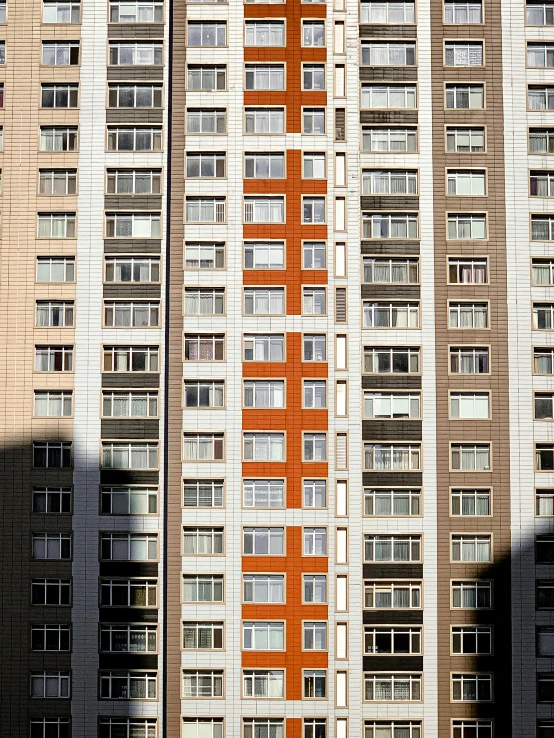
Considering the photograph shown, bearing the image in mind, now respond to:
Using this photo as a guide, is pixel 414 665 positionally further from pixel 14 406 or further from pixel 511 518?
pixel 14 406

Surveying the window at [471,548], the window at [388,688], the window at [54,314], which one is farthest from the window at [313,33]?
the window at [388,688]

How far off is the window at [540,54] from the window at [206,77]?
16.7 meters

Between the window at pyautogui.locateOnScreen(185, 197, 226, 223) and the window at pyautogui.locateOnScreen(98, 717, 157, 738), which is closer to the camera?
the window at pyautogui.locateOnScreen(98, 717, 157, 738)

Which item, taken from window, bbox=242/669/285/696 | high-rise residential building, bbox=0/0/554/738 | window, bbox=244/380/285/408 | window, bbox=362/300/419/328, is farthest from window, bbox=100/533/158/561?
window, bbox=362/300/419/328

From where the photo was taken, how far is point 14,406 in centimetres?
5731

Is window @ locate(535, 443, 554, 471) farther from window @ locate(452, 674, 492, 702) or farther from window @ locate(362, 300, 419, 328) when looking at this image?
window @ locate(452, 674, 492, 702)

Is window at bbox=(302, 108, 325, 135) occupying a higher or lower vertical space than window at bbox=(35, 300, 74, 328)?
higher

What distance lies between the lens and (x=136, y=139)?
193ft

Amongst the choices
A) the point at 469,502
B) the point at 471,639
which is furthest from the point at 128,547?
the point at 471,639

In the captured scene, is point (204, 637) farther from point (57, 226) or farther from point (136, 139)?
point (136, 139)

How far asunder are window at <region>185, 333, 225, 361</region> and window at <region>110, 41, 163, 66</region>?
50.1 ft

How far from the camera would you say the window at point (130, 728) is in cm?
→ 5522

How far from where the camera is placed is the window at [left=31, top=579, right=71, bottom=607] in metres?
56.1

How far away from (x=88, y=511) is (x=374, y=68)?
2817 centimetres
